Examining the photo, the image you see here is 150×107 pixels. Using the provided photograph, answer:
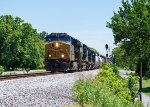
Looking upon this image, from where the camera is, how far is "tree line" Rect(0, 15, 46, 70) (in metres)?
105

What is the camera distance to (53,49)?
159 ft

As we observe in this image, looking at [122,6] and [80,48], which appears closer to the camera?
[122,6]

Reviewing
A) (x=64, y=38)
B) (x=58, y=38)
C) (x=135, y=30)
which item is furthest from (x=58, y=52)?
(x=135, y=30)

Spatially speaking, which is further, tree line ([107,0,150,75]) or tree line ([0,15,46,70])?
tree line ([0,15,46,70])

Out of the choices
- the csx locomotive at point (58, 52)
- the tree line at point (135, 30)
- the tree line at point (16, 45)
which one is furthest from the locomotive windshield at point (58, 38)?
the tree line at point (16, 45)

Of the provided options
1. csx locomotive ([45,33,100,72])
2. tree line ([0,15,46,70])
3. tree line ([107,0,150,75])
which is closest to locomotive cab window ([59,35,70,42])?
csx locomotive ([45,33,100,72])

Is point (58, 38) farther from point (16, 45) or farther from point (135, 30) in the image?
point (16, 45)

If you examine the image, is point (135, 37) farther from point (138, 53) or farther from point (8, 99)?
→ point (8, 99)

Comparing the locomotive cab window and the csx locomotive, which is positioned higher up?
the locomotive cab window

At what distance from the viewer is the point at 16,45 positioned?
4200 inches

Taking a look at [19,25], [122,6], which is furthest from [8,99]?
[19,25]

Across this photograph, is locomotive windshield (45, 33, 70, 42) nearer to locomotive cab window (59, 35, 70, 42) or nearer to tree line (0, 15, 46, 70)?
locomotive cab window (59, 35, 70, 42)

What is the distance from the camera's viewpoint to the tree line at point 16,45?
10500 centimetres

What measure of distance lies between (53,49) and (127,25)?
8.34m
